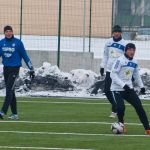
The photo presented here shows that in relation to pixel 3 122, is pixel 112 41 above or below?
above

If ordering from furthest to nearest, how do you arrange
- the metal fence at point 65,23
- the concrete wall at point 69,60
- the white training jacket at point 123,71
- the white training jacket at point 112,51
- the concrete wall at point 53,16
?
the concrete wall at point 53,16, the metal fence at point 65,23, the concrete wall at point 69,60, the white training jacket at point 112,51, the white training jacket at point 123,71

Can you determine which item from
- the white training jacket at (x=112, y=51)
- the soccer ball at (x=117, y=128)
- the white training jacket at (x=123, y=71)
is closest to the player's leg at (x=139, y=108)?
the white training jacket at (x=123, y=71)

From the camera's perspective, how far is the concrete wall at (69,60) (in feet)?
95.2

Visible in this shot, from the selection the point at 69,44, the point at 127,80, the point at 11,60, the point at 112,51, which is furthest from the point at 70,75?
the point at 127,80

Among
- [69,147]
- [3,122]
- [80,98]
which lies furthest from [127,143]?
[80,98]

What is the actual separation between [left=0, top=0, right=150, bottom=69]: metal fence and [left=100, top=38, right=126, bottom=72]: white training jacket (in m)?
9.32

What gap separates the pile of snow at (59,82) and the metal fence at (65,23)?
193cm

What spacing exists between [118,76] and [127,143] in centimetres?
199

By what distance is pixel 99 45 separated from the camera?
101ft

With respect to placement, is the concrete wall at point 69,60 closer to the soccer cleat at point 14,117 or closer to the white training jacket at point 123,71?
the soccer cleat at point 14,117

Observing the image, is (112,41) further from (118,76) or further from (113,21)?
(113,21)

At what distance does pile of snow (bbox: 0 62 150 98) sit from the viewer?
26.5m

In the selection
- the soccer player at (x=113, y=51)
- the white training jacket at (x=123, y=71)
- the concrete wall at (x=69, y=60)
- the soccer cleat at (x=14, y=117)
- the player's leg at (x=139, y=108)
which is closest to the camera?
the player's leg at (x=139, y=108)

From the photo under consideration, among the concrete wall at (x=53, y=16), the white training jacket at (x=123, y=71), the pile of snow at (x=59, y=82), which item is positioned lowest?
the pile of snow at (x=59, y=82)
